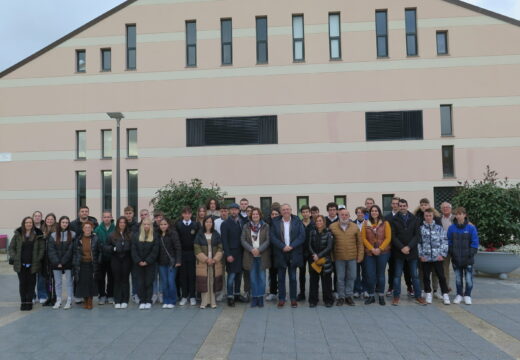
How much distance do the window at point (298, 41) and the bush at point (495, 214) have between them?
10587 mm

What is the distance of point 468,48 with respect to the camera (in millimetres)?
17516

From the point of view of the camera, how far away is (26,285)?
7883 mm

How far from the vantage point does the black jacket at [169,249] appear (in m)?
7.82

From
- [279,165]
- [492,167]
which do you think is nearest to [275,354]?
[279,165]

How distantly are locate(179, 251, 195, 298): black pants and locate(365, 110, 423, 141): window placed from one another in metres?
12.0

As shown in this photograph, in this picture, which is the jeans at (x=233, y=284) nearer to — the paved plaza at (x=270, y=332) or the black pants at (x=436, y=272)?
the paved plaza at (x=270, y=332)

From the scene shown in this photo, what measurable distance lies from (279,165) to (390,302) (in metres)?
10.7

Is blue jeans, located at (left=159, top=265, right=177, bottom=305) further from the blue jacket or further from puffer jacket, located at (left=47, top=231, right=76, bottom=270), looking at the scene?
the blue jacket

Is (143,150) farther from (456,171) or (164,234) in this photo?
(456,171)

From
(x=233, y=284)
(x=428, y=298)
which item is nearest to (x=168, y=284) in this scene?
(x=233, y=284)

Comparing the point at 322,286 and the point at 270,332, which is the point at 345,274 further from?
the point at 270,332

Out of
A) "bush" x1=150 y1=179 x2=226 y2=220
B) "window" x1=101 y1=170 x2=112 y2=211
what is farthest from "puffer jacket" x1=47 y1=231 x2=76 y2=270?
"window" x1=101 y1=170 x2=112 y2=211

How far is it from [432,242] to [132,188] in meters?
14.4

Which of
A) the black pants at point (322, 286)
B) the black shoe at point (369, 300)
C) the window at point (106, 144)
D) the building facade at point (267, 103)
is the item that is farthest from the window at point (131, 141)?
the black shoe at point (369, 300)
